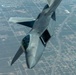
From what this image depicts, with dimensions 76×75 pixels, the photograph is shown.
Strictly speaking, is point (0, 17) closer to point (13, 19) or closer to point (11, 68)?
point (11, 68)

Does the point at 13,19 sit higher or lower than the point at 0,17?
higher

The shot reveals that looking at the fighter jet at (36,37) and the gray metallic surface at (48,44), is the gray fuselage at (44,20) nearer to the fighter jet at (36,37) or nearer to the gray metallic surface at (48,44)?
the fighter jet at (36,37)

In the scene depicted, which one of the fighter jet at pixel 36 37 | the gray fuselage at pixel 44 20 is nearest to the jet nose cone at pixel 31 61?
the fighter jet at pixel 36 37

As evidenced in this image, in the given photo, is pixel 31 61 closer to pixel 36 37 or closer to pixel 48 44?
pixel 36 37

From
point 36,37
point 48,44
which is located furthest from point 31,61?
point 48,44

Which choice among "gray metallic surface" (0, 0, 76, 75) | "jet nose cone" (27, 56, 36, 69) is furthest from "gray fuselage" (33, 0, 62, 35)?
"gray metallic surface" (0, 0, 76, 75)

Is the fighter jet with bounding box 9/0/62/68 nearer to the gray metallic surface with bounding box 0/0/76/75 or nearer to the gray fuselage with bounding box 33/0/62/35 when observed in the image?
the gray fuselage with bounding box 33/0/62/35

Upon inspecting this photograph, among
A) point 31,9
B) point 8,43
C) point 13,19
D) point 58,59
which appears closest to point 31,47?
point 13,19

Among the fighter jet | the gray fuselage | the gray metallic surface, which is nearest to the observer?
the fighter jet
